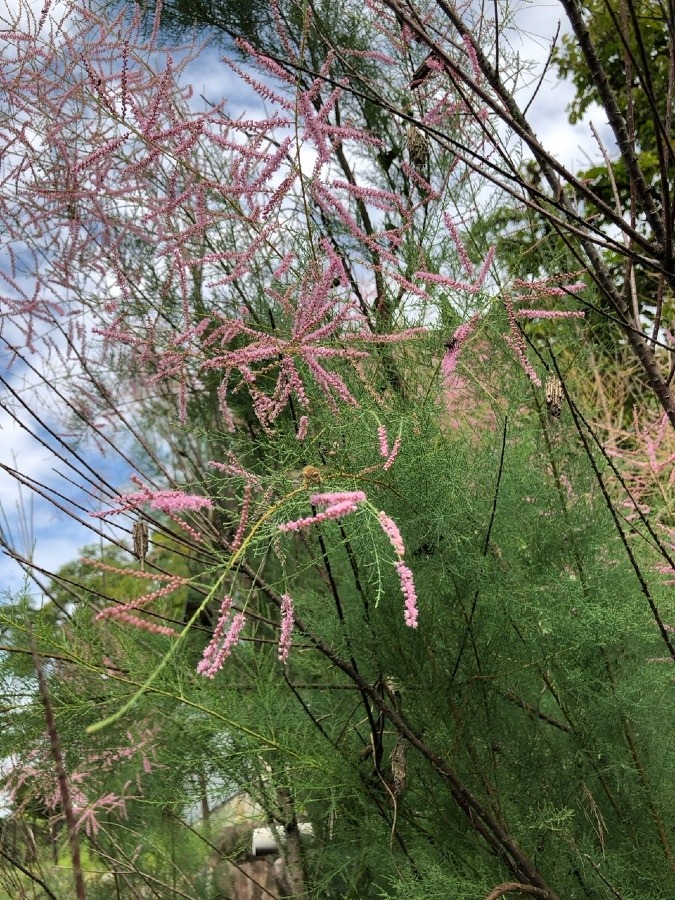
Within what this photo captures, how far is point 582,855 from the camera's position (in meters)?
1.29

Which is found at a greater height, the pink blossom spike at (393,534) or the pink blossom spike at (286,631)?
the pink blossom spike at (393,534)

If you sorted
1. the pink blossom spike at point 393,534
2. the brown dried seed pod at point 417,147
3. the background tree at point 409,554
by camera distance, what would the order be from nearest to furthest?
the pink blossom spike at point 393,534, the background tree at point 409,554, the brown dried seed pod at point 417,147

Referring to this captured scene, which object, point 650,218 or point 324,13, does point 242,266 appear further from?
point 324,13

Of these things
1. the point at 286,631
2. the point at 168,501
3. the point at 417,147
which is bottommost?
the point at 286,631

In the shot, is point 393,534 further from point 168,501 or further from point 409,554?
point 409,554

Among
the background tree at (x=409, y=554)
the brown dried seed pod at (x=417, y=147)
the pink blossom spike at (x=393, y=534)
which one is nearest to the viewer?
the pink blossom spike at (x=393, y=534)

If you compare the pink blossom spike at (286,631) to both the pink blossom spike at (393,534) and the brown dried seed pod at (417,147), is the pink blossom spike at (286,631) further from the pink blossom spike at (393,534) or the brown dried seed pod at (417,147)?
the brown dried seed pod at (417,147)

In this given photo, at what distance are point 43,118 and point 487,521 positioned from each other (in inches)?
54.5

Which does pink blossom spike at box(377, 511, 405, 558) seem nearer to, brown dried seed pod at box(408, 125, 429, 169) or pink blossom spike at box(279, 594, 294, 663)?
pink blossom spike at box(279, 594, 294, 663)

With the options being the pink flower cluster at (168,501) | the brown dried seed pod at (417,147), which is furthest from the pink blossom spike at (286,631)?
the brown dried seed pod at (417,147)

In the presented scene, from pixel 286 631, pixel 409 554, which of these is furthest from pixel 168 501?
pixel 409 554

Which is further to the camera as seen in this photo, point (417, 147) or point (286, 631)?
point (417, 147)

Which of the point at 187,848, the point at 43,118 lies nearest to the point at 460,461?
the point at 43,118

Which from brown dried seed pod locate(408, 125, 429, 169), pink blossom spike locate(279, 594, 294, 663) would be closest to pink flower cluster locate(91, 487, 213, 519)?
pink blossom spike locate(279, 594, 294, 663)
